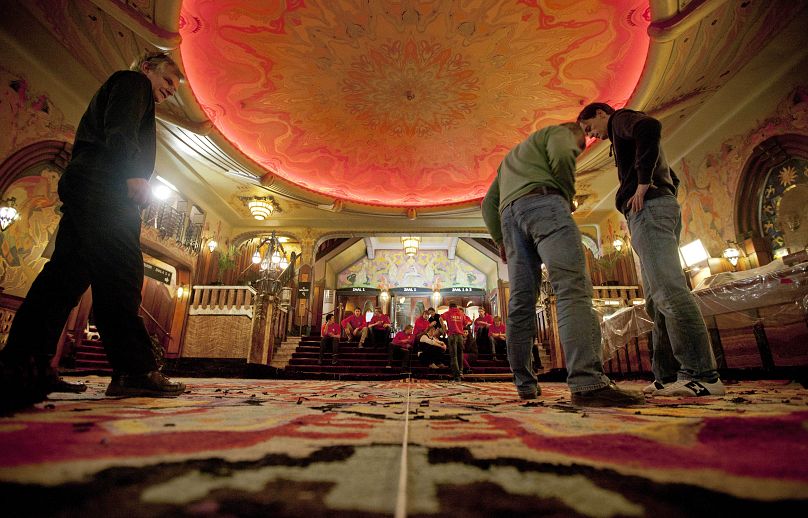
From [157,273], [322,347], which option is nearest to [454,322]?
[322,347]

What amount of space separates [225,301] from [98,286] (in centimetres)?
665

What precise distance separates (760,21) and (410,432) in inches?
281

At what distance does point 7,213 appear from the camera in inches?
203

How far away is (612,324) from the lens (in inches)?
177

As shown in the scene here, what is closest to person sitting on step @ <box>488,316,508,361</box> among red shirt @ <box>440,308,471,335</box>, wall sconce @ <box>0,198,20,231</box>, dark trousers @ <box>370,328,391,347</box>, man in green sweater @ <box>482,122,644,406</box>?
red shirt @ <box>440,308,471,335</box>

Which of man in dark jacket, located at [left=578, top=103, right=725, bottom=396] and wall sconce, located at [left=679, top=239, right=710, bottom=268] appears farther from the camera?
wall sconce, located at [left=679, top=239, right=710, bottom=268]

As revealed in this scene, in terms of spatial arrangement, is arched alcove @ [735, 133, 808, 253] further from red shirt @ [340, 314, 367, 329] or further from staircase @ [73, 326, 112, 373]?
staircase @ [73, 326, 112, 373]

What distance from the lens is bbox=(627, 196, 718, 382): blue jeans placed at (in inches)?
69.4

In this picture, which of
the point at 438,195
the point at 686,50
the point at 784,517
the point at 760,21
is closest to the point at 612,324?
the point at 686,50

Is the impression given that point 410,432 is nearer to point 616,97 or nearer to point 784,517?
point 784,517

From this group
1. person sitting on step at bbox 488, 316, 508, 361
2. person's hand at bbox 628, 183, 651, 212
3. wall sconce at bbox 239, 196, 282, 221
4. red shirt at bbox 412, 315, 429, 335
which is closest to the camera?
person's hand at bbox 628, 183, 651, 212

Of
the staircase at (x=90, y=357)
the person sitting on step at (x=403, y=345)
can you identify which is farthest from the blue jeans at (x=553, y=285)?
the staircase at (x=90, y=357)

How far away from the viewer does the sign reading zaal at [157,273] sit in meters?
8.77

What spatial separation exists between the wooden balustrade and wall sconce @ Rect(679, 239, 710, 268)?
8.93 m
